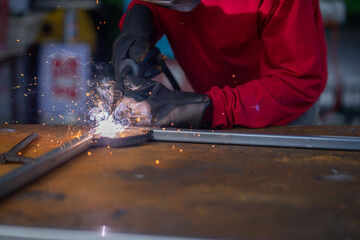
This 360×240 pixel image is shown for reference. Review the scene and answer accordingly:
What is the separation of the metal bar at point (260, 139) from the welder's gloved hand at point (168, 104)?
0.48ft

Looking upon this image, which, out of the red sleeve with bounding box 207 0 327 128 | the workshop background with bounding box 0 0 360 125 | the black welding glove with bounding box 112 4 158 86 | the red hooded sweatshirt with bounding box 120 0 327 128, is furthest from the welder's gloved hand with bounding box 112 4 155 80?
the workshop background with bounding box 0 0 360 125

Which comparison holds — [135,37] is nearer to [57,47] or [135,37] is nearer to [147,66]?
[147,66]

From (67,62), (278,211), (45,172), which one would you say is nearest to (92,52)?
(67,62)

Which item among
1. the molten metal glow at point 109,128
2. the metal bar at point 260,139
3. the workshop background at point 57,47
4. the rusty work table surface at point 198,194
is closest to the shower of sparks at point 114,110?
the molten metal glow at point 109,128

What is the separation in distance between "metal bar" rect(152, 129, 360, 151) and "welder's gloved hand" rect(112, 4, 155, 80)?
35cm

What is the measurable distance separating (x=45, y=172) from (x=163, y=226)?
33 cm

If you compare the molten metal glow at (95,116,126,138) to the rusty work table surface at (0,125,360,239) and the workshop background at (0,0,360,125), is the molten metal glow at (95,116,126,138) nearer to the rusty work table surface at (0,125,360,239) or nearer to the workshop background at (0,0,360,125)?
the rusty work table surface at (0,125,360,239)

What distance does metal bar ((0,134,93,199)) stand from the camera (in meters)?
0.59

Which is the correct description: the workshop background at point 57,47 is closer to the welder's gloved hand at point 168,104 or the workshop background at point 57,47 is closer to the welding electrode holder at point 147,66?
the welding electrode holder at point 147,66

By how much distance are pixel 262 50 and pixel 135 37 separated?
54cm

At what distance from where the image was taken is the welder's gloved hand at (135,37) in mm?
1304

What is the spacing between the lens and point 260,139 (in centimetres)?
99

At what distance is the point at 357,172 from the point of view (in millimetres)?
752

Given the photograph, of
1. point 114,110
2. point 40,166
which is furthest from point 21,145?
point 114,110
